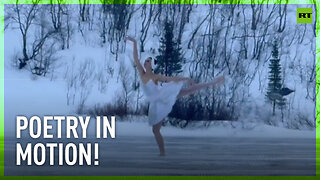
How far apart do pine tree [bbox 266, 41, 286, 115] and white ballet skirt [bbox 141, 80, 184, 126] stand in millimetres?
778

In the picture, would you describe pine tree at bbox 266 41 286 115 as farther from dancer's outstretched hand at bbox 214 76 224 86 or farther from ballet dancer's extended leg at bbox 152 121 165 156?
ballet dancer's extended leg at bbox 152 121 165 156

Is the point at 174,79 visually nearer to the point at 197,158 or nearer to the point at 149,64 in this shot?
the point at 149,64

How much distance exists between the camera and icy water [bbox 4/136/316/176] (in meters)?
11.6

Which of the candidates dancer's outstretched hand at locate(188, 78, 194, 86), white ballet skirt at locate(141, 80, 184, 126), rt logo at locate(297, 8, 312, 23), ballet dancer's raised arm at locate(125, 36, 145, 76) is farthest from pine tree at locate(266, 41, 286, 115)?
ballet dancer's raised arm at locate(125, 36, 145, 76)

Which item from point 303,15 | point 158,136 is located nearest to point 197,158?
point 158,136

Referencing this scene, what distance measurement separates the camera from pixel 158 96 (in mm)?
11750

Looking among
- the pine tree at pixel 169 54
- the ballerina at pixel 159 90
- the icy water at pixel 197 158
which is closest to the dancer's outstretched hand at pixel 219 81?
the ballerina at pixel 159 90

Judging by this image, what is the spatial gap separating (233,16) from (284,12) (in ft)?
1.44

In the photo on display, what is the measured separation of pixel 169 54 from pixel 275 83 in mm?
956

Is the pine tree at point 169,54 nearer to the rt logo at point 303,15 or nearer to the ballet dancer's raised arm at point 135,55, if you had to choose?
the ballet dancer's raised arm at point 135,55

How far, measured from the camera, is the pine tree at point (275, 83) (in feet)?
38.8

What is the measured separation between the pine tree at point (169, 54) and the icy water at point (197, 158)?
59 cm

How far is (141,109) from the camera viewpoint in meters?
11.7

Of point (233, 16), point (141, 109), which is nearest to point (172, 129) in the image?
point (141, 109)
